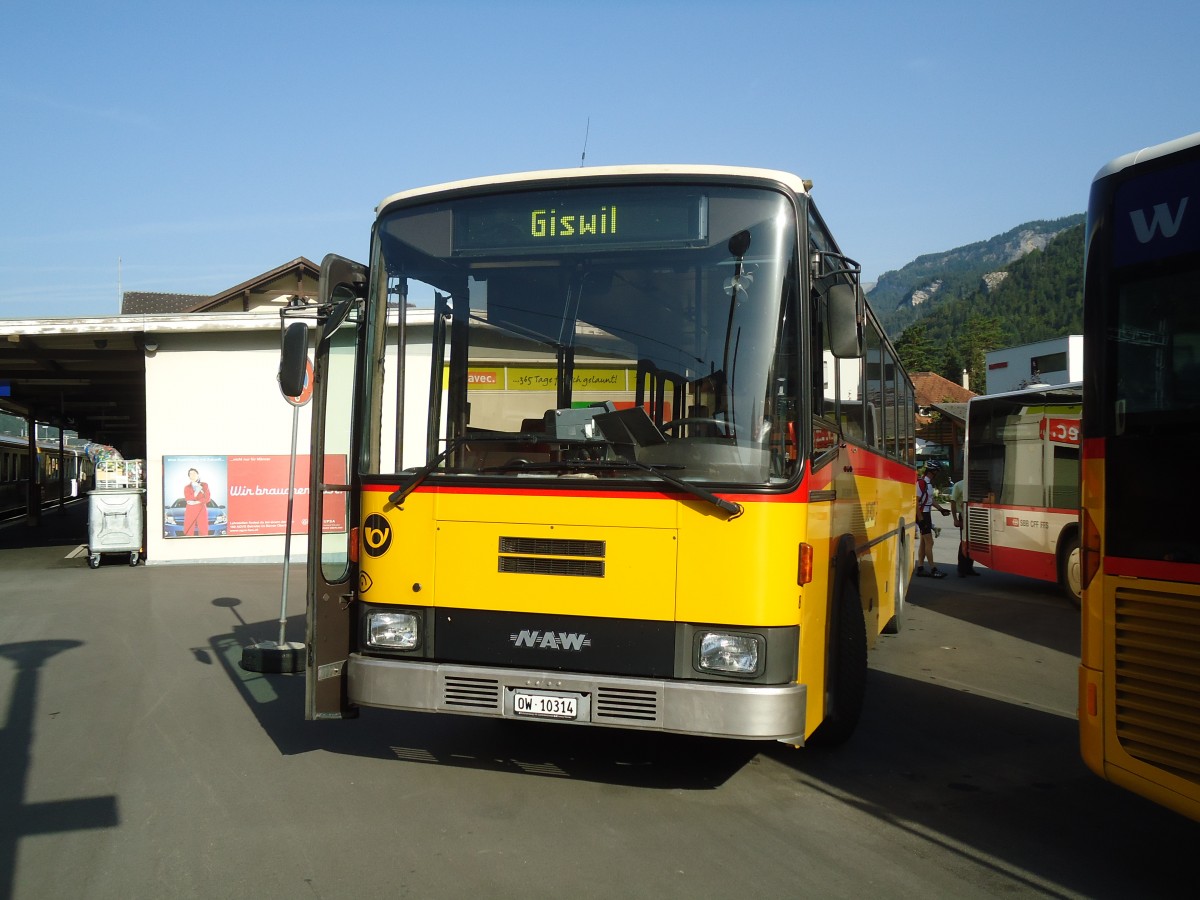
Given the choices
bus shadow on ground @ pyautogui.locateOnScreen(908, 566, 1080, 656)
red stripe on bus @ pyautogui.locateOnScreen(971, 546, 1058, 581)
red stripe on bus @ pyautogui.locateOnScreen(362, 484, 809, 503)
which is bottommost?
bus shadow on ground @ pyautogui.locateOnScreen(908, 566, 1080, 656)

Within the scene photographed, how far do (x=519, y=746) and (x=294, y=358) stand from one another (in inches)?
110

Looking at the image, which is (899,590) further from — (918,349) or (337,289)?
(918,349)

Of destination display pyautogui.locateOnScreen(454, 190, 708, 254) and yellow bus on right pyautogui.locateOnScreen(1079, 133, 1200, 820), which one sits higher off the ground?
destination display pyautogui.locateOnScreen(454, 190, 708, 254)

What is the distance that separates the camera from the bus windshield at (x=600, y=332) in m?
5.21

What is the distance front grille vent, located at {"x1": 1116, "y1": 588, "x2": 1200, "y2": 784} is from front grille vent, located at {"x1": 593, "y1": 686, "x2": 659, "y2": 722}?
2.06 metres

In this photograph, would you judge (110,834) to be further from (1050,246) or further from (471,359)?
(1050,246)

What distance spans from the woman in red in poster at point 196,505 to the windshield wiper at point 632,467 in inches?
588

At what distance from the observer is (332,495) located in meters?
5.90

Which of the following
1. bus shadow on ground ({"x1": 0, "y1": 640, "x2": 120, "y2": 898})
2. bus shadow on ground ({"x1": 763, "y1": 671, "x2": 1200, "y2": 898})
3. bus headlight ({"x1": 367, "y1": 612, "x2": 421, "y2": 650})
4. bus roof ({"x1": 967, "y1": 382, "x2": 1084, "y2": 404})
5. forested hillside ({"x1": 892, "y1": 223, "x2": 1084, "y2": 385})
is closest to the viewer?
bus shadow on ground ({"x1": 763, "y1": 671, "x2": 1200, "y2": 898})

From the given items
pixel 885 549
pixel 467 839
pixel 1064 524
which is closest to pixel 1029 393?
pixel 1064 524

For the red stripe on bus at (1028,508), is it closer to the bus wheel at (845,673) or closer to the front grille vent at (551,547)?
the bus wheel at (845,673)

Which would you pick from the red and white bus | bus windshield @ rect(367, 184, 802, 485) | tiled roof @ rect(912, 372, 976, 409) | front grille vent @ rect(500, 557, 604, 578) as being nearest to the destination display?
bus windshield @ rect(367, 184, 802, 485)

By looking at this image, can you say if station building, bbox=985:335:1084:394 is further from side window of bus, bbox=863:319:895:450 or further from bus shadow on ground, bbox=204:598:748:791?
bus shadow on ground, bbox=204:598:748:791

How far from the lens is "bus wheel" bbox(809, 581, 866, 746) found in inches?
242
